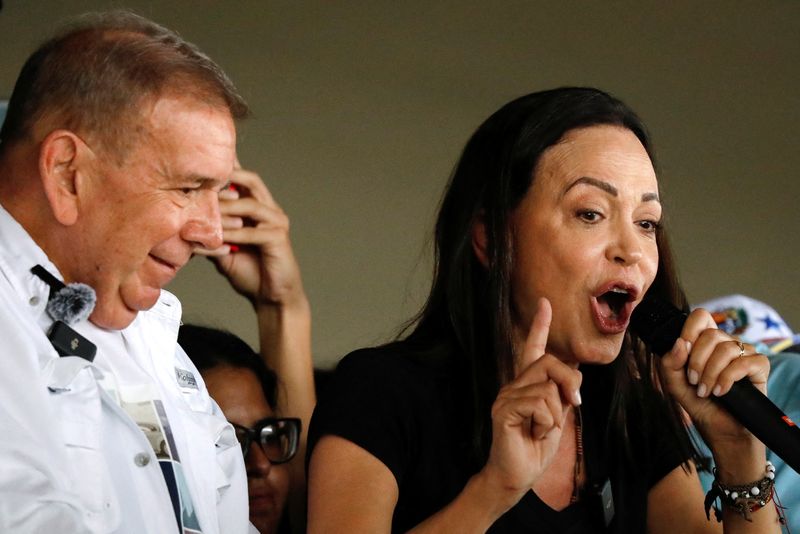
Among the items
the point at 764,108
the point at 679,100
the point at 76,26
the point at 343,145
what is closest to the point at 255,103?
the point at 343,145

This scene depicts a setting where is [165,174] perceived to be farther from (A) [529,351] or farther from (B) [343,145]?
(B) [343,145]

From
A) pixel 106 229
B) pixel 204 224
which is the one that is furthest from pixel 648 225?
pixel 106 229

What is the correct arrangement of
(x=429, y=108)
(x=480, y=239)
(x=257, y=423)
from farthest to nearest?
(x=429, y=108) < (x=257, y=423) < (x=480, y=239)

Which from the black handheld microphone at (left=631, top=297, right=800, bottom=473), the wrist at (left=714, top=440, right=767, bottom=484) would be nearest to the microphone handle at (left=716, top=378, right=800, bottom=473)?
the black handheld microphone at (left=631, top=297, right=800, bottom=473)

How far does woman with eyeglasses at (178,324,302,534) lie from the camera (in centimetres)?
219

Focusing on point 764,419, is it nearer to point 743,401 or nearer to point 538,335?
point 743,401

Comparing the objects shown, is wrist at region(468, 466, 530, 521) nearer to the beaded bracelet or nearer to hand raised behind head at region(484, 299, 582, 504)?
hand raised behind head at region(484, 299, 582, 504)

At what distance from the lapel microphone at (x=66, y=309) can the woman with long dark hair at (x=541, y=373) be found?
336 millimetres

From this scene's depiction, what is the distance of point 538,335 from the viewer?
Result: 1634 millimetres

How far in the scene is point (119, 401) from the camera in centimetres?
161

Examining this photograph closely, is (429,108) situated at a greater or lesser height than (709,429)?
lesser


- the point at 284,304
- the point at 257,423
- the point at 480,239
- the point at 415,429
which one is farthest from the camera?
the point at 284,304

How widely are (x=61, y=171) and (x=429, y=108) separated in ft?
7.50

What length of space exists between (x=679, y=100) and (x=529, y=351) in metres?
2.48
